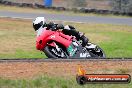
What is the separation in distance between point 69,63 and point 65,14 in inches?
840

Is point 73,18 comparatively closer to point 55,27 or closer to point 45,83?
point 55,27

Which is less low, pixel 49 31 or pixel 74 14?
pixel 49 31

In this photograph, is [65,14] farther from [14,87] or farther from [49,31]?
[14,87]

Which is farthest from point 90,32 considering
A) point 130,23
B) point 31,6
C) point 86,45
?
point 86,45

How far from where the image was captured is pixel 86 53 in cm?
1297

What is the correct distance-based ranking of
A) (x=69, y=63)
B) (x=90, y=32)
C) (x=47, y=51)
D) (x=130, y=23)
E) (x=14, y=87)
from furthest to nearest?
(x=130, y=23) → (x=90, y=32) → (x=47, y=51) → (x=69, y=63) → (x=14, y=87)

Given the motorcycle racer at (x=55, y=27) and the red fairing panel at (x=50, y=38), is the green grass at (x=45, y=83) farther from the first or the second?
the motorcycle racer at (x=55, y=27)

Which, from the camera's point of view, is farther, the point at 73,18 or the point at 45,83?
the point at 73,18

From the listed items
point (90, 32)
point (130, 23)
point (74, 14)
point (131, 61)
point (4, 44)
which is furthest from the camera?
point (74, 14)

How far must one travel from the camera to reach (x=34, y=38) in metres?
22.5

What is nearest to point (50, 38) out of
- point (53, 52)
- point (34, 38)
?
point (53, 52)

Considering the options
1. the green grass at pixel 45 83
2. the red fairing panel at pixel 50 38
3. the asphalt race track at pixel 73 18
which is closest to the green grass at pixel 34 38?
the asphalt race track at pixel 73 18

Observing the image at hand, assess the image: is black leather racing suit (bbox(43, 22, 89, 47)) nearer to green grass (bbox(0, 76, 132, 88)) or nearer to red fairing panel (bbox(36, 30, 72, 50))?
red fairing panel (bbox(36, 30, 72, 50))

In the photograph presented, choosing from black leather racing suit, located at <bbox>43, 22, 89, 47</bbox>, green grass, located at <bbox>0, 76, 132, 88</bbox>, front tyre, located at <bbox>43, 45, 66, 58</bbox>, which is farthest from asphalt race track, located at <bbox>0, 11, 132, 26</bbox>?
green grass, located at <bbox>0, 76, 132, 88</bbox>
